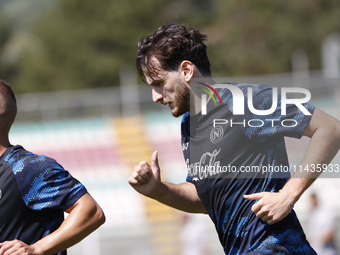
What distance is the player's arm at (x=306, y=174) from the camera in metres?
3.28

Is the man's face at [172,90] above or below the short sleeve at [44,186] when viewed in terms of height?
above

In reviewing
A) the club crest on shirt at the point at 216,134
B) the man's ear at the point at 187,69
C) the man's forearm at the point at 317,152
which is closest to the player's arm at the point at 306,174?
the man's forearm at the point at 317,152

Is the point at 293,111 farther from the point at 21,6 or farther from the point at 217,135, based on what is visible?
the point at 21,6

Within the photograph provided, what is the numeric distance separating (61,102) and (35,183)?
13.4m

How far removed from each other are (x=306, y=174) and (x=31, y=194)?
138 cm

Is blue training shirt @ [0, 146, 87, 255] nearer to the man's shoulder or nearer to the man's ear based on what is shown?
the man's shoulder

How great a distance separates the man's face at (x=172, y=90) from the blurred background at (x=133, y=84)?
518 millimetres

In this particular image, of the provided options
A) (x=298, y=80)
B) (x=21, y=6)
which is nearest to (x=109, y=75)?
(x=298, y=80)

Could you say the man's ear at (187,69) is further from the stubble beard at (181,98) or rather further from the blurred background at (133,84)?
the blurred background at (133,84)

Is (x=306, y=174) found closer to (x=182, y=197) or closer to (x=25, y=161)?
(x=182, y=197)

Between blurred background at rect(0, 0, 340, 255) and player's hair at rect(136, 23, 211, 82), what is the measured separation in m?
0.30

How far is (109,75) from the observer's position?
38000 millimetres

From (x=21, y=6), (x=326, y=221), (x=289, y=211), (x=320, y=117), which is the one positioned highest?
(x=320, y=117)

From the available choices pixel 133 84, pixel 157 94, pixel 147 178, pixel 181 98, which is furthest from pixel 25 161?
pixel 133 84
